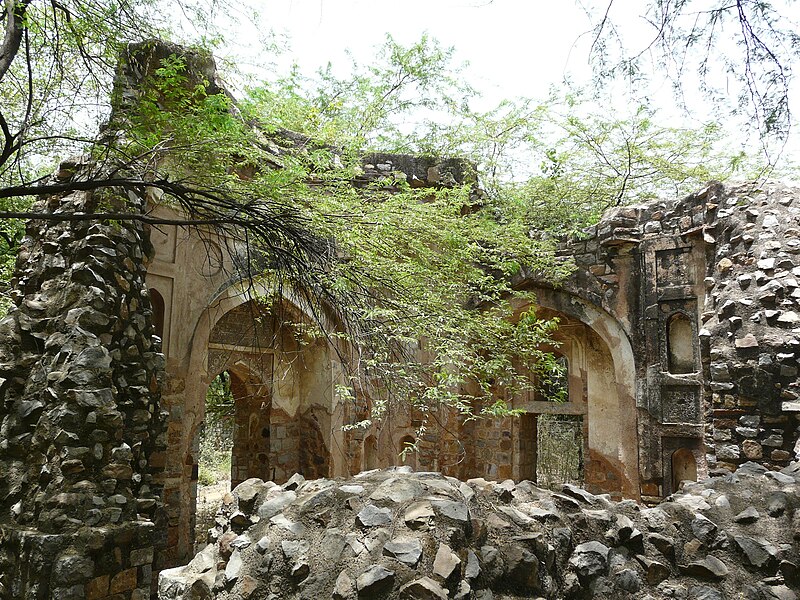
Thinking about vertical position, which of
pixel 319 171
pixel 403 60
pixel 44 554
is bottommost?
pixel 44 554

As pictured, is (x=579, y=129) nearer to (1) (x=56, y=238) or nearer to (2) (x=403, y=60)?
(2) (x=403, y=60)

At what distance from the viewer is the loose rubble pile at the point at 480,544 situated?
2.36 m

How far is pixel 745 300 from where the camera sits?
6.63 m

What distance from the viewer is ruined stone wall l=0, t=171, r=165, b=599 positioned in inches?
150

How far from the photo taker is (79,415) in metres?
4.00

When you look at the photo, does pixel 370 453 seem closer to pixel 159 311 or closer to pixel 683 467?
pixel 159 311

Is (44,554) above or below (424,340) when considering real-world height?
below

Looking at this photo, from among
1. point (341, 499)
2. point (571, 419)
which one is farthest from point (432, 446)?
point (341, 499)

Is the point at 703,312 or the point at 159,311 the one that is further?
the point at 703,312

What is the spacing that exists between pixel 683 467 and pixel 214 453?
9851 millimetres

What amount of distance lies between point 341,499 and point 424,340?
5.87 meters

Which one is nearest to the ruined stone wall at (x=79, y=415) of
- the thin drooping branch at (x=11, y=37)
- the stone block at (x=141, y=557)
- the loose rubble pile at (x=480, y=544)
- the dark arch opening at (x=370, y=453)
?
the stone block at (x=141, y=557)

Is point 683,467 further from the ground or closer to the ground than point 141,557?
further from the ground

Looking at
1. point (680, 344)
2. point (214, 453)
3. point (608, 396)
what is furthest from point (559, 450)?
point (214, 453)
